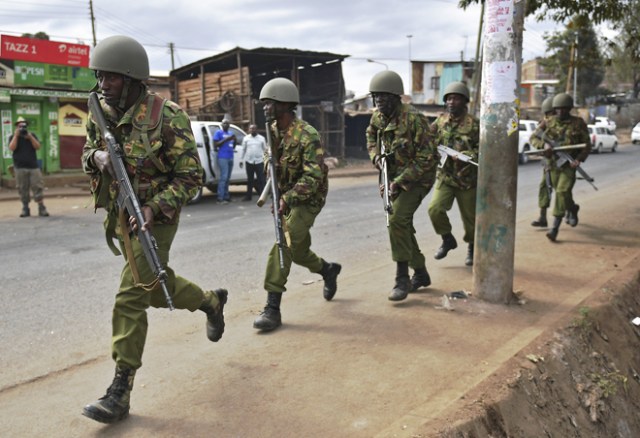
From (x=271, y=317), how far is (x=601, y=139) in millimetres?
29705

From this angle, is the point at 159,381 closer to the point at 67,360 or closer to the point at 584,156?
the point at 67,360

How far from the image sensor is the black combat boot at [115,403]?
310 centimetres

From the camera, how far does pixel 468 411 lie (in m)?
3.25

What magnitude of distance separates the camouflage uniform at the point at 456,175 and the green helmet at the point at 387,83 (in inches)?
52.0

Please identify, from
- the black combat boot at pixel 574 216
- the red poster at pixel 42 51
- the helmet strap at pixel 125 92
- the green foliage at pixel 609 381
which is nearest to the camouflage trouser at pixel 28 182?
the red poster at pixel 42 51

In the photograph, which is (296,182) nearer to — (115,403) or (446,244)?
(115,403)

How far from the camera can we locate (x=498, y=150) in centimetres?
501

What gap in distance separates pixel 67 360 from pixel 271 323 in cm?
138

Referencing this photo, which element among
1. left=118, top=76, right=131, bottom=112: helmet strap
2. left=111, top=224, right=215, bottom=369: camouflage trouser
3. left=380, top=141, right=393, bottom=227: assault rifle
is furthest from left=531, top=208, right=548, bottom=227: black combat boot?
left=118, top=76, right=131, bottom=112: helmet strap

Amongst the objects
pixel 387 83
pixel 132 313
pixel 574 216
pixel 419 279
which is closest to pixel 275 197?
pixel 387 83

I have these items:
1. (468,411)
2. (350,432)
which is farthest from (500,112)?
(350,432)

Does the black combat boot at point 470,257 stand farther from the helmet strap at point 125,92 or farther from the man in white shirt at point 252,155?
the man in white shirt at point 252,155

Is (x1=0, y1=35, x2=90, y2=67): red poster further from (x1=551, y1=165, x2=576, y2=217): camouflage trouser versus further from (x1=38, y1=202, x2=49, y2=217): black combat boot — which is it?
(x1=551, y1=165, x2=576, y2=217): camouflage trouser

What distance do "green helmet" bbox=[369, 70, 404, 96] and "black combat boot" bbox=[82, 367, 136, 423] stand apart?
2910 mm
